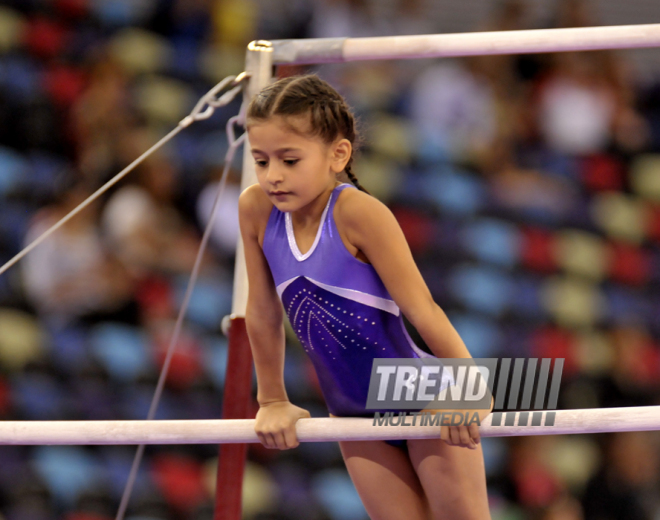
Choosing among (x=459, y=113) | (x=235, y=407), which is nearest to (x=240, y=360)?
(x=235, y=407)

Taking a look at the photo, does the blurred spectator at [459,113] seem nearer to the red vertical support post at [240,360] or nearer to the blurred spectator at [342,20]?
the blurred spectator at [342,20]

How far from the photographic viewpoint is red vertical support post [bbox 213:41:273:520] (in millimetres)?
2240

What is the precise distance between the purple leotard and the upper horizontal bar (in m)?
0.55

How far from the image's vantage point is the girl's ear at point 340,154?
5.91ft

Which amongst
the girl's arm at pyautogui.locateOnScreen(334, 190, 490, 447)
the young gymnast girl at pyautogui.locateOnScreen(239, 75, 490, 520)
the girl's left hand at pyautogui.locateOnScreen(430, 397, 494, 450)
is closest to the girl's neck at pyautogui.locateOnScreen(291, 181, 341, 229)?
the young gymnast girl at pyautogui.locateOnScreen(239, 75, 490, 520)

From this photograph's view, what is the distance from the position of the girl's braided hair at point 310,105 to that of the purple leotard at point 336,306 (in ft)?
0.47

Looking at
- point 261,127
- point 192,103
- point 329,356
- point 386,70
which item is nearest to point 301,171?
point 261,127

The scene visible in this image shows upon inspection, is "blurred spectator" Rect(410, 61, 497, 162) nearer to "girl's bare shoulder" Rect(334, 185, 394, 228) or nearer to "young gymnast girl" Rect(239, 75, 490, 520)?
"young gymnast girl" Rect(239, 75, 490, 520)

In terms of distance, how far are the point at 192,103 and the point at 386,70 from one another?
4.69 feet

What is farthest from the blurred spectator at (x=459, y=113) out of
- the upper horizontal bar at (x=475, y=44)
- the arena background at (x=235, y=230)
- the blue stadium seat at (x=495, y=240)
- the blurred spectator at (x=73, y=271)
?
the upper horizontal bar at (x=475, y=44)

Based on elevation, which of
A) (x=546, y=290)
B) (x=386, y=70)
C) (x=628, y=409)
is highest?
(x=386, y=70)

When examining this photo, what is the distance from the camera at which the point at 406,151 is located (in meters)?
5.58

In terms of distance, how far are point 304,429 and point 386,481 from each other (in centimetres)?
26

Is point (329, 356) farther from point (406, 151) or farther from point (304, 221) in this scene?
point (406, 151)
